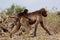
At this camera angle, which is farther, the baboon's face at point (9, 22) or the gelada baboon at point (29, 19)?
the baboon's face at point (9, 22)

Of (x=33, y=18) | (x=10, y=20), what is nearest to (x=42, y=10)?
(x=33, y=18)

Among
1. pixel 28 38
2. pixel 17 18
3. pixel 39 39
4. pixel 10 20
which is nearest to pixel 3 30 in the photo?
pixel 10 20

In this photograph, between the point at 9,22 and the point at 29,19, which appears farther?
the point at 9,22

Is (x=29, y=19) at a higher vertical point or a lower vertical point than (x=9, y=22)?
higher

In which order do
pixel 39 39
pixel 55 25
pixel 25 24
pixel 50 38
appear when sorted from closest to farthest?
pixel 39 39 → pixel 50 38 → pixel 25 24 → pixel 55 25

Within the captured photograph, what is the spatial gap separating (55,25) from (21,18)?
4.86 metres

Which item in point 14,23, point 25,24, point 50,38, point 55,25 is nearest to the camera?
point 50,38

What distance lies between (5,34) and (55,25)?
4.27m

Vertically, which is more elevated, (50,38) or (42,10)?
(42,10)

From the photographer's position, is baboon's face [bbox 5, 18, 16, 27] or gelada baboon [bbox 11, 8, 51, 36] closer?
gelada baboon [bbox 11, 8, 51, 36]

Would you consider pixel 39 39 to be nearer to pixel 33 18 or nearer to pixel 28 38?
pixel 28 38

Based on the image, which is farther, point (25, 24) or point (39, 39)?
point (25, 24)

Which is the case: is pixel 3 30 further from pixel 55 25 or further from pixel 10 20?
pixel 55 25

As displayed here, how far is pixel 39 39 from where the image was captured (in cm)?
1320
